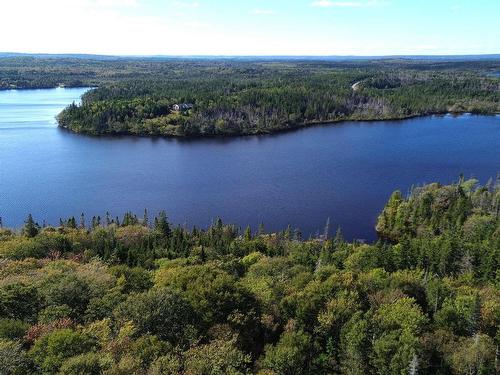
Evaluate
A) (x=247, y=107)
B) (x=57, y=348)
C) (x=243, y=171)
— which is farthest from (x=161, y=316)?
(x=247, y=107)

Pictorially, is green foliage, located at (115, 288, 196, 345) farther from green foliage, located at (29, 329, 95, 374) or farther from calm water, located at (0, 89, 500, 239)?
calm water, located at (0, 89, 500, 239)

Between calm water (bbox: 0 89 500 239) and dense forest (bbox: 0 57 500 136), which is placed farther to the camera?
Answer: dense forest (bbox: 0 57 500 136)

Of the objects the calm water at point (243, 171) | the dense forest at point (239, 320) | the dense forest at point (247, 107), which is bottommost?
the calm water at point (243, 171)

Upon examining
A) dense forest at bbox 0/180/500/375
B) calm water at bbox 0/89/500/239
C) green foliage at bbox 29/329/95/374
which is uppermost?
green foliage at bbox 29/329/95/374

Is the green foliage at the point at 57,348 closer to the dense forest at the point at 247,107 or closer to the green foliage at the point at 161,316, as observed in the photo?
the green foliage at the point at 161,316

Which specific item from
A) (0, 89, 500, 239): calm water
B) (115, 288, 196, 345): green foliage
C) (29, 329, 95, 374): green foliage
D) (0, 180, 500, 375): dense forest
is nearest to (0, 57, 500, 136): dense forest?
(0, 89, 500, 239): calm water

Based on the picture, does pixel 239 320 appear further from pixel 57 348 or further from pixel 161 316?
pixel 57 348

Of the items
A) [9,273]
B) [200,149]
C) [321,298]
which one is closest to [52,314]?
[9,273]

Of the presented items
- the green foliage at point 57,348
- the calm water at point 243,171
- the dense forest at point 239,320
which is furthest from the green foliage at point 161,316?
the calm water at point 243,171

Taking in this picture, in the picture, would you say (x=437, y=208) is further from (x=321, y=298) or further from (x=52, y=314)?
(x=52, y=314)
